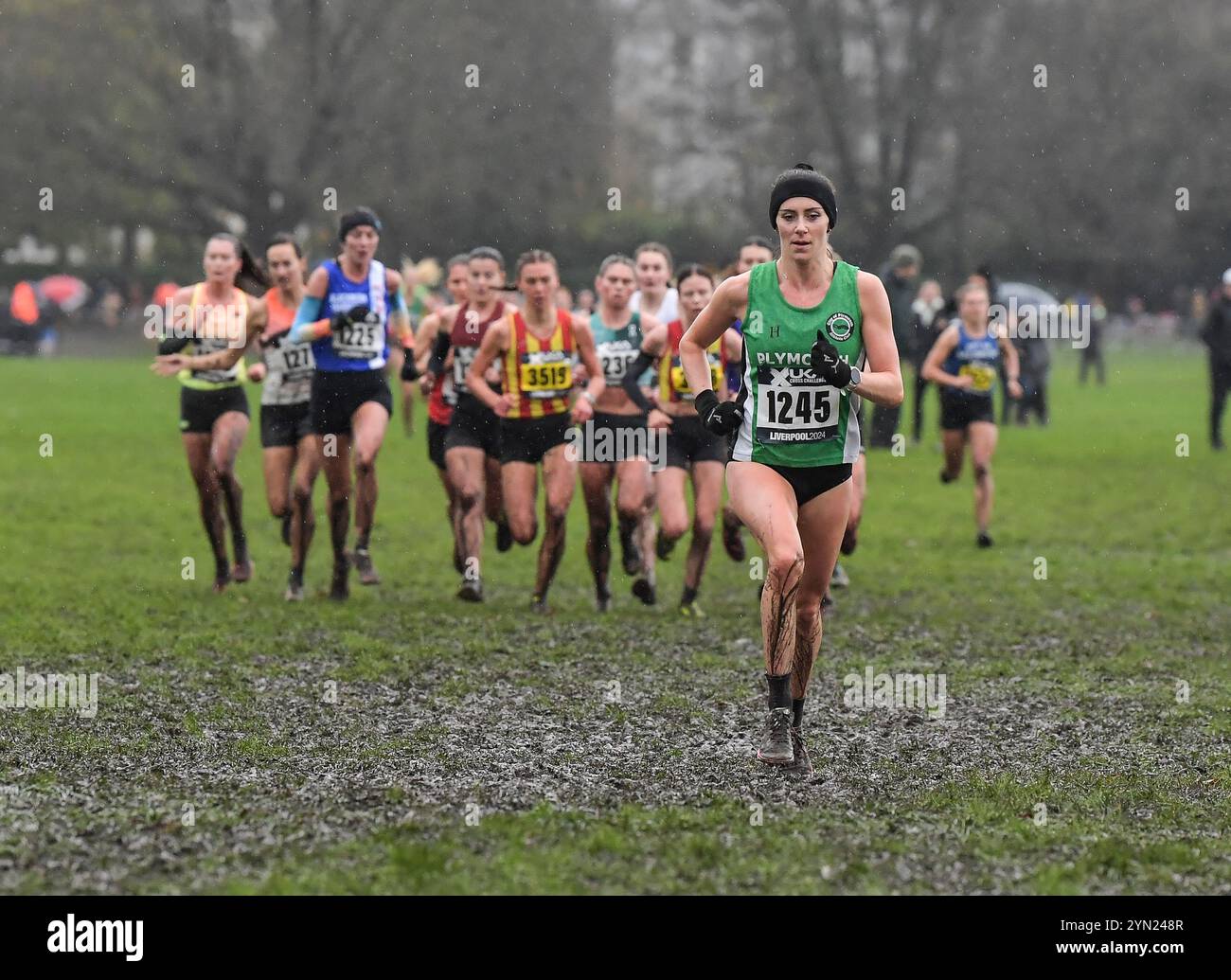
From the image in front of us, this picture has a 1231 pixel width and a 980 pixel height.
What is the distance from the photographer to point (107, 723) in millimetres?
8445

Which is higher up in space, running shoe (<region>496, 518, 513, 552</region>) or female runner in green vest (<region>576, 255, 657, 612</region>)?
female runner in green vest (<region>576, 255, 657, 612</region>)

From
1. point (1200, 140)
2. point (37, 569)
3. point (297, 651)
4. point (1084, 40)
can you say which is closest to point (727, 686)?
point (297, 651)

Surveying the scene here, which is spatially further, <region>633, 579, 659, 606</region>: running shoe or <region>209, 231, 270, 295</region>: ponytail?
<region>209, 231, 270, 295</region>: ponytail

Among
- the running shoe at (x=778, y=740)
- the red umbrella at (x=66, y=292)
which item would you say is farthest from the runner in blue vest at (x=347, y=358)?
the red umbrella at (x=66, y=292)

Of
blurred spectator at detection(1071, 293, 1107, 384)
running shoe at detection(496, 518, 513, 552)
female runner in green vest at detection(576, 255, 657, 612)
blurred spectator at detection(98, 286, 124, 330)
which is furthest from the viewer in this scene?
blurred spectator at detection(98, 286, 124, 330)

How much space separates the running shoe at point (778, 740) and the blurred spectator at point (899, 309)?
1608cm

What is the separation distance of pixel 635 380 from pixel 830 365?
5.00 metres

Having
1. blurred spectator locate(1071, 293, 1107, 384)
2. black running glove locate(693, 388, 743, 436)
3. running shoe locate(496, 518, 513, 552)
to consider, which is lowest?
running shoe locate(496, 518, 513, 552)

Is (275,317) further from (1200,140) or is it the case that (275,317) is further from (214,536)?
(1200,140)

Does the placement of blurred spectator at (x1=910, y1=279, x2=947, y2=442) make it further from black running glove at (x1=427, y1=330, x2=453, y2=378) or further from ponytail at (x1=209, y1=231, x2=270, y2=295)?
ponytail at (x1=209, y1=231, x2=270, y2=295)

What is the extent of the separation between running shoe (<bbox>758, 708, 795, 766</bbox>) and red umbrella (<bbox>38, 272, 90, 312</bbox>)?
54497 millimetres

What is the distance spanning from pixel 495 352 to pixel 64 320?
49.1 m

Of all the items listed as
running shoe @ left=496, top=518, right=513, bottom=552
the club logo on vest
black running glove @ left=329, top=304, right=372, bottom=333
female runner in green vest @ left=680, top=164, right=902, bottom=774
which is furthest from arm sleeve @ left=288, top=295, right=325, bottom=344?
the club logo on vest

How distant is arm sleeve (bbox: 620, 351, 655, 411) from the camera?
39.4 feet
